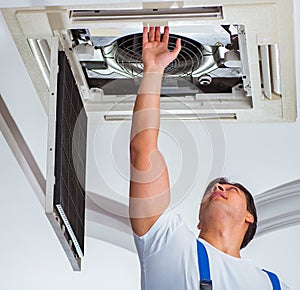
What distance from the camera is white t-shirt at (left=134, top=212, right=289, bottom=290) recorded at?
2.50 m

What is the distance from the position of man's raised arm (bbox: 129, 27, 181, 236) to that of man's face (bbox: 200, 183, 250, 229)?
0.83ft

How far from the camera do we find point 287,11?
2.48 meters

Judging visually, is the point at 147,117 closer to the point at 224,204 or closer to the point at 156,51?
the point at 156,51

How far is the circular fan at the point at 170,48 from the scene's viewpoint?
2.69 metres

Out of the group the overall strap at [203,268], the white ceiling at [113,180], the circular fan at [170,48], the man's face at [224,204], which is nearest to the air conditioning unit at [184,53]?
the circular fan at [170,48]

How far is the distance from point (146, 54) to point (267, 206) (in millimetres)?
1119

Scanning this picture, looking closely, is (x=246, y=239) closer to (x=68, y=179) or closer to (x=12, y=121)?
(x=68, y=179)

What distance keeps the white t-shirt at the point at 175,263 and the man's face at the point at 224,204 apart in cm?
17

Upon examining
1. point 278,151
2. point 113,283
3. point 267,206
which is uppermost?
point 278,151

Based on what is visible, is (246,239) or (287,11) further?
(246,239)

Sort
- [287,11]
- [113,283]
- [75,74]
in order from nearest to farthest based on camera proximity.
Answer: [287,11] < [75,74] < [113,283]

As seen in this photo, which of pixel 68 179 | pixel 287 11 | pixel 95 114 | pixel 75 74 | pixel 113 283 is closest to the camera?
pixel 287 11

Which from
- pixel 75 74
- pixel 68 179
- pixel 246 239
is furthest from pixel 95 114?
pixel 246 239

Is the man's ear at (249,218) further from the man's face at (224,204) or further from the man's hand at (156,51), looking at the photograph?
the man's hand at (156,51)
